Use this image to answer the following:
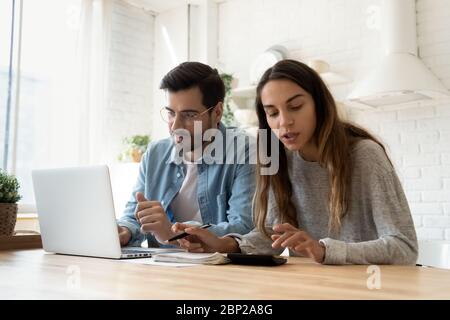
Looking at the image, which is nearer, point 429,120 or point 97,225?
point 97,225

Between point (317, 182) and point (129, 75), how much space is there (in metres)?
3.09

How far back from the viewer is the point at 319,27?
3.73m

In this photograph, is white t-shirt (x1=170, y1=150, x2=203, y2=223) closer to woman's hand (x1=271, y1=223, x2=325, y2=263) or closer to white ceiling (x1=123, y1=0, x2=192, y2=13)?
woman's hand (x1=271, y1=223, x2=325, y2=263)

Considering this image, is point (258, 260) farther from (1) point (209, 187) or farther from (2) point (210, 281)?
(1) point (209, 187)

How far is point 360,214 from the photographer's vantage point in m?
1.42

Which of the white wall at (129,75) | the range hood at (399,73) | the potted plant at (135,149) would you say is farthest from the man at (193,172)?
the white wall at (129,75)

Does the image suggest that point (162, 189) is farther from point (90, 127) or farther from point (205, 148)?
point (90, 127)

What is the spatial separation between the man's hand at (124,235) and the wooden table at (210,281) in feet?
1.24

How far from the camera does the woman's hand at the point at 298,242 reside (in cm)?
113

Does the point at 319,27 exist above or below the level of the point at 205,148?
above

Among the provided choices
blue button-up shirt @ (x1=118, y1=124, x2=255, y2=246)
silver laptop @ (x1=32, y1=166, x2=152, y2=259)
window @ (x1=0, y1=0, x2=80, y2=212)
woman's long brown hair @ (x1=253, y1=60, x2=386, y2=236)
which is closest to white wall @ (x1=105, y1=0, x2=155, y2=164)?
window @ (x1=0, y1=0, x2=80, y2=212)

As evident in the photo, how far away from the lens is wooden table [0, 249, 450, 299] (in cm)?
78
